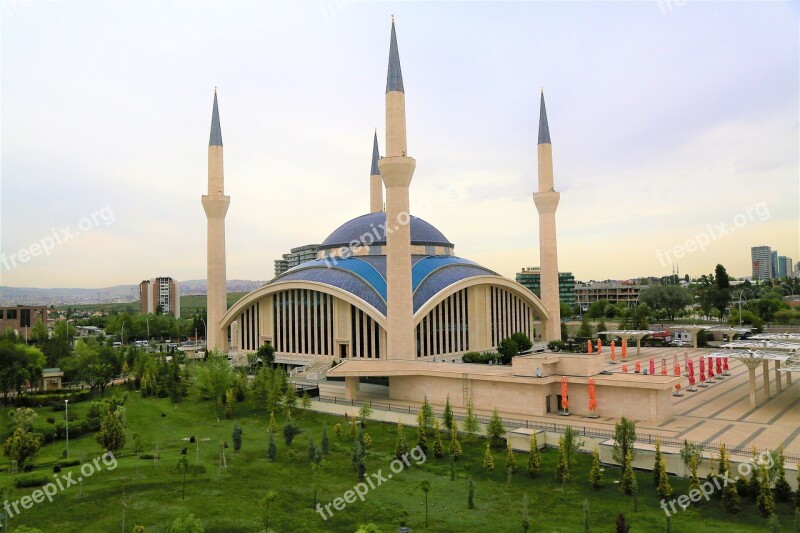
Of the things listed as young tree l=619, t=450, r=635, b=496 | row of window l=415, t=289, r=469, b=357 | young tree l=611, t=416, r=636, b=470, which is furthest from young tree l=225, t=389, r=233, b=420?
young tree l=619, t=450, r=635, b=496

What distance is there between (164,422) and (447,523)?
64.8 feet

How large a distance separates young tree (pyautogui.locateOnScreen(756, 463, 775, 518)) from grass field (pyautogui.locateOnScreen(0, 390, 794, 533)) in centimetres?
35

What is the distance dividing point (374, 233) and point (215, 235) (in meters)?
14.0

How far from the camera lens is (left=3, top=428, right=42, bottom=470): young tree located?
21969 millimetres

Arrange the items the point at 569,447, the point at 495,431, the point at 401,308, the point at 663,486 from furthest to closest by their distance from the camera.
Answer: the point at 401,308 → the point at 495,431 → the point at 569,447 → the point at 663,486

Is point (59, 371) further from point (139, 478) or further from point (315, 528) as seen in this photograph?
point (315, 528)

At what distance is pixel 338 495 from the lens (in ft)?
64.8

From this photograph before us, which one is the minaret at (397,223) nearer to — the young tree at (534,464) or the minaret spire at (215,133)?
the young tree at (534,464)

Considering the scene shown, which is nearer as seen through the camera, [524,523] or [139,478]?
[524,523]

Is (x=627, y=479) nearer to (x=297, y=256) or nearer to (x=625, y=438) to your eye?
(x=625, y=438)

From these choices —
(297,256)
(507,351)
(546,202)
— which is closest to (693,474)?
(507,351)

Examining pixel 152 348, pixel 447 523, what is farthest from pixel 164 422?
pixel 152 348

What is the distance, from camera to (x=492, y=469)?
22234 mm

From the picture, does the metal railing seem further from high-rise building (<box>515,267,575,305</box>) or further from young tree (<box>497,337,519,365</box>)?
high-rise building (<box>515,267,575,305</box>)
